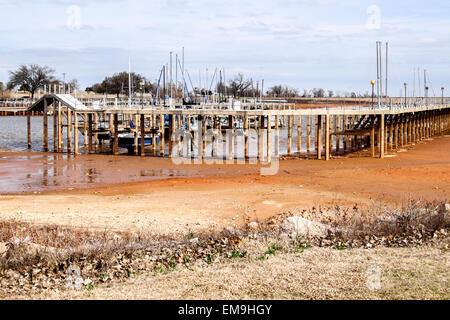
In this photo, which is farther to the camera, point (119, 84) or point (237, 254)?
point (119, 84)

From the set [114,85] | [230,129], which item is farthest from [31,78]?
[230,129]

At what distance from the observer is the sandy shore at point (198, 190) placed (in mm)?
19342

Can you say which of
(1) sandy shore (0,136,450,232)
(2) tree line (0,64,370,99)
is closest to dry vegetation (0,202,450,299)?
(1) sandy shore (0,136,450,232)

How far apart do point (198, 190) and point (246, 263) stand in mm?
15283

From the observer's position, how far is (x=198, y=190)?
26906 millimetres

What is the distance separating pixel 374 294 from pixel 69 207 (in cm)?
1479

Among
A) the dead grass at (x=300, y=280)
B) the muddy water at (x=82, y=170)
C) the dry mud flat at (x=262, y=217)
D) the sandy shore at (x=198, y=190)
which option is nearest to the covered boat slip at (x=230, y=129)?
the muddy water at (x=82, y=170)

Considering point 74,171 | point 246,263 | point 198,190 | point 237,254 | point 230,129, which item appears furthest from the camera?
point 230,129

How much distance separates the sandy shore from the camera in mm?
19342

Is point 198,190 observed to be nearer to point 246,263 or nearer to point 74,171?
point 74,171

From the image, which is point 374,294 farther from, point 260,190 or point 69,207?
point 260,190

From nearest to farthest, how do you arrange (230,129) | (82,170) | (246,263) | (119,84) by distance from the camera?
(246,263), (82,170), (230,129), (119,84)

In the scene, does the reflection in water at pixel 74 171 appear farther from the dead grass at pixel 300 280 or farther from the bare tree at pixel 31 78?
the bare tree at pixel 31 78
